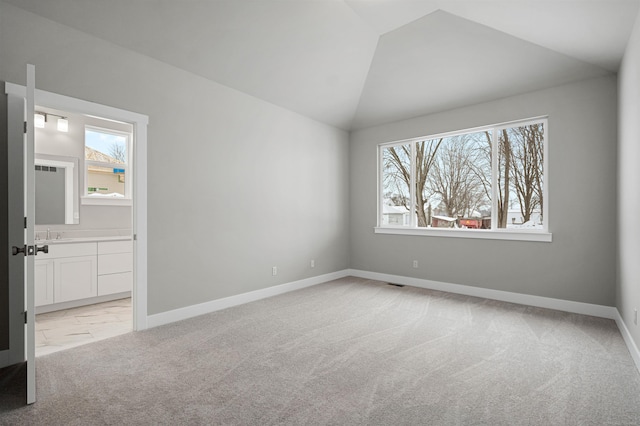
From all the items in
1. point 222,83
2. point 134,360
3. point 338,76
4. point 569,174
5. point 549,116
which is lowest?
point 134,360

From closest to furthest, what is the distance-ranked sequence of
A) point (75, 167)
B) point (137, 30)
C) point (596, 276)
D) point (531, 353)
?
1. point (531, 353)
2. point (137, 30)
3. point (596, 276)
4. point (75, 167)

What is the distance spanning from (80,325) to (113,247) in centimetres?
121

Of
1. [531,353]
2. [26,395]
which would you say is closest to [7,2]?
[26,395]

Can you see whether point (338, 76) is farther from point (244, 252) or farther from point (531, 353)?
point (531, 353)

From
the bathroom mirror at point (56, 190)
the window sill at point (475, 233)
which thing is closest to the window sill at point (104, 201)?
the bathroom mirror at point (56, 190)

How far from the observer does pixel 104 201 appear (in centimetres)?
486

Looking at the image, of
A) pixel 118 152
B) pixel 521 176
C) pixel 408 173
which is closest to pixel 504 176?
pixel 521 176

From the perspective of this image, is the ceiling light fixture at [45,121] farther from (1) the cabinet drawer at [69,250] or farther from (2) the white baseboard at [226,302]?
(2) the white baseboard at [226,302]

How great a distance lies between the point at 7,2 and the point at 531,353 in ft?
16.5

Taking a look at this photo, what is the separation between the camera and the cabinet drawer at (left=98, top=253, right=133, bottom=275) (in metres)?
4.37

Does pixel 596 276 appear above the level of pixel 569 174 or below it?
below

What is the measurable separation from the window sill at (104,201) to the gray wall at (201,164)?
202 centimetres

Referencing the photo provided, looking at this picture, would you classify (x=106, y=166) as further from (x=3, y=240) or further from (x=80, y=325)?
(x=3, y=240)

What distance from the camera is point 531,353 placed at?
2764 mm
